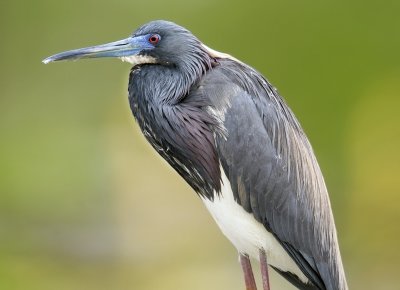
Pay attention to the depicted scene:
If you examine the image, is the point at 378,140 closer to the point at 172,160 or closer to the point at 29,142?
the point at 29,142

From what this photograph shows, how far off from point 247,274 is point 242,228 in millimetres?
188

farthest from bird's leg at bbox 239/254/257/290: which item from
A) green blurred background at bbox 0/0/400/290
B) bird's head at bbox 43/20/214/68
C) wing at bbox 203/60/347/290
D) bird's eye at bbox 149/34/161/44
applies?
green blurred background at bbox 0/0/400/290

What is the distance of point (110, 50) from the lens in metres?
3.91

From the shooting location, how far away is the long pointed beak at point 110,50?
12.8 ft

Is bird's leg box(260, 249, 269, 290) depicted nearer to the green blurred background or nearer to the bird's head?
the bird's head

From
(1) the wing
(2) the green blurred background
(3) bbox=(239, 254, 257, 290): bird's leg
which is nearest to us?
(1) the wing

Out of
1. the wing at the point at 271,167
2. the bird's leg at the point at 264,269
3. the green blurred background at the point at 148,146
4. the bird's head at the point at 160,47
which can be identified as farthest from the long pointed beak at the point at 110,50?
the green blurred background at the point at 148,146

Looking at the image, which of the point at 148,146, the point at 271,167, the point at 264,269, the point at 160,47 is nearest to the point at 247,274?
the point at 264,269

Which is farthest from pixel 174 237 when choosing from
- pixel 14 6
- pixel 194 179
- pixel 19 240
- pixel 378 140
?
pixel 194 179

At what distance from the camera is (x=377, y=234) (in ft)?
28.0

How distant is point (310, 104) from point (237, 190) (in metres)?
5.24

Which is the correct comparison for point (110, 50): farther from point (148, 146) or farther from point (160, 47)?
point (148, 146)

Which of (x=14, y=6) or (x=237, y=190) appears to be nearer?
(x=237, y=190)

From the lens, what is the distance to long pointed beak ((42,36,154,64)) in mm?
3889
